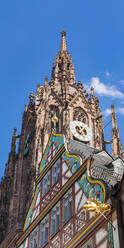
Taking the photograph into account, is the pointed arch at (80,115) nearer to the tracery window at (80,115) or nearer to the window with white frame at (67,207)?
the tracery window at (80,115)

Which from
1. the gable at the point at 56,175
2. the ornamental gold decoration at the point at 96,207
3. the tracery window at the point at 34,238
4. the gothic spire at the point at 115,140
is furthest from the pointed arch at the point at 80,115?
the ornamental gold decoration at the point at 96,207

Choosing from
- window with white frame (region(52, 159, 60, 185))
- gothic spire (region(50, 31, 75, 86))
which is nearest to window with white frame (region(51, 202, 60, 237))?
window with white frame (region(52, 159, 60, 185))

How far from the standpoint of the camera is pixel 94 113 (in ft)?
167

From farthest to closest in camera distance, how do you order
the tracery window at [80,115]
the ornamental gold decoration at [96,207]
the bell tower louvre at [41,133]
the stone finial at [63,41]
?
1. the stone finial at [63,41]
2. the tracery window at [80,115]
3. the bell tower louvre at [41,133]
4. the ornamental gold decoration at [96,207]

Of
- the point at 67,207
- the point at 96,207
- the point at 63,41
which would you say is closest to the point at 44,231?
the point at 67,207

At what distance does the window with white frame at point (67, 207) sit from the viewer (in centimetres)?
1519

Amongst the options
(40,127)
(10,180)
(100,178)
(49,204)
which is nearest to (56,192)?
(49,204)

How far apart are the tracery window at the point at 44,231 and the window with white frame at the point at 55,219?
0.38 meters

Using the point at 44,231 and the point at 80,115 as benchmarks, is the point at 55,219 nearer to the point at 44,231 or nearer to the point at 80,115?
the point at 44,231

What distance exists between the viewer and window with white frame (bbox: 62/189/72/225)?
15.2 meters

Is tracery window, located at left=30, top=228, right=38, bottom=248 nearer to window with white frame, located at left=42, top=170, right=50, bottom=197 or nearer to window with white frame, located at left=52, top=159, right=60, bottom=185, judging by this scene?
window with white frame, located at left=42, top=170, right=50, bottom=197

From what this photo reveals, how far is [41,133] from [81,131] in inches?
149

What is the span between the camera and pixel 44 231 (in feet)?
53.5

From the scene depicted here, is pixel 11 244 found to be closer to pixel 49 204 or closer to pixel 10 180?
pixel 10 180
